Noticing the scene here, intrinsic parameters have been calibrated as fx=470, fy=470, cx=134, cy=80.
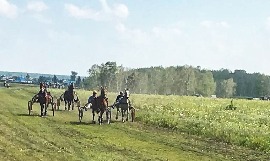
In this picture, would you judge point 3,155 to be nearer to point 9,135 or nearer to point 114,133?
point 9,135

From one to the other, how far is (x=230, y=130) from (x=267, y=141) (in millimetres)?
4191

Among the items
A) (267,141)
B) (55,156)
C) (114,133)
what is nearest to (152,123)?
(114,133)

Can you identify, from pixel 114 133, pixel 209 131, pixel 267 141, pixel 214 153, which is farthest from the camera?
pixel 209 131

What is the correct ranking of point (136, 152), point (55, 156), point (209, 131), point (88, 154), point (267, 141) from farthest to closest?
1. point (209, 131)
2. point (267, 141)
3. point (136, 152)
4. point (88, 154)
5. point (55, 156)

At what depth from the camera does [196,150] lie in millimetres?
22953

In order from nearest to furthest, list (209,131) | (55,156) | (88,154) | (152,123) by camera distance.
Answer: (55,156) → (88,154) → (209,131) → (152,123)

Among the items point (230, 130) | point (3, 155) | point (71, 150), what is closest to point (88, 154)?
point (71, 150)

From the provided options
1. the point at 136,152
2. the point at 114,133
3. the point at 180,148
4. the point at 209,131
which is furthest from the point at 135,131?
the point at 136,152

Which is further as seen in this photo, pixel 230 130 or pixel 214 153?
pixel 230 130

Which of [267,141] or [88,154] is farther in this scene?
[267,141]

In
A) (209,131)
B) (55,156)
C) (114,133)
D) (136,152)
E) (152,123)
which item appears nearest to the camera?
(55,156)

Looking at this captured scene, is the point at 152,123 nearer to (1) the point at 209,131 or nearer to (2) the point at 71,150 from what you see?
(1) the point at 209,131

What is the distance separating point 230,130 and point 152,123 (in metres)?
7.66

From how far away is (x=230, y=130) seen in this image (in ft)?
96.6
